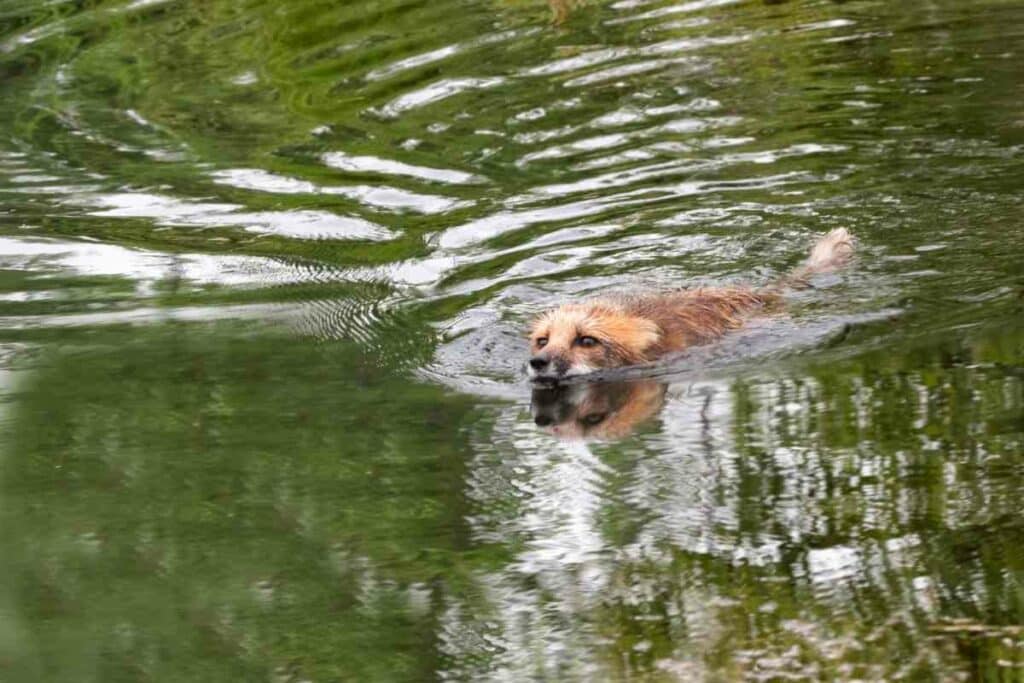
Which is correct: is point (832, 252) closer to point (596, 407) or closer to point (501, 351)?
point (501, 351)

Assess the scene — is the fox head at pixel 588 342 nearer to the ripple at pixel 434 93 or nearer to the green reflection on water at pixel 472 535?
the green reflection on water at pixel 472 535

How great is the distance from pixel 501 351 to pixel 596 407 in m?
1.34

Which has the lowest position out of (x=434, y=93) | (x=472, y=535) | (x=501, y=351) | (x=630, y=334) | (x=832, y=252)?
(x=472, y=535)

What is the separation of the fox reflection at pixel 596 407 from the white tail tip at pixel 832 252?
175 centimetres

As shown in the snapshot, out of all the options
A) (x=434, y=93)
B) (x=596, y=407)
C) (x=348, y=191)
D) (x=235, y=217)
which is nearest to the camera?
(x=596, y=407)

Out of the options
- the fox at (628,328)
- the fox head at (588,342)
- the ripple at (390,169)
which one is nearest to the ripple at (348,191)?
the ripple at (390,169)

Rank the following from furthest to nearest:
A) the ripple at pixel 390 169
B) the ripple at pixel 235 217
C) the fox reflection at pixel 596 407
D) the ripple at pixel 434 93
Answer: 1. the ripple at pixel 434 93
2. the ripple at pixel 390 169
3. the ripple at pixel 235 217
4. the fox reflection at pixel 596 407

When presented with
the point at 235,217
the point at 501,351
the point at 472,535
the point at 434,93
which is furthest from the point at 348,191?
the point at 472,535

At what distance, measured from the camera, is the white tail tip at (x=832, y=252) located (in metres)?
10.1

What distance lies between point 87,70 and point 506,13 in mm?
4035

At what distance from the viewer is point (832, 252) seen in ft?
33.2

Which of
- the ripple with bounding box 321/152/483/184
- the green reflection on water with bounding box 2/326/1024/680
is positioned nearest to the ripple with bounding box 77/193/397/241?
the ripple with bounding box 321/152/483/184

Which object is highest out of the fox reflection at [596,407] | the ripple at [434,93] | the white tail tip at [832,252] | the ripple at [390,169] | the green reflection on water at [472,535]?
the ripple at [434,93]

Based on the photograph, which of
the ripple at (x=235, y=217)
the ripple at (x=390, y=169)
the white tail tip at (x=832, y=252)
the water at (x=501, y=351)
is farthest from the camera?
the ripple at (x=390, y=169)
